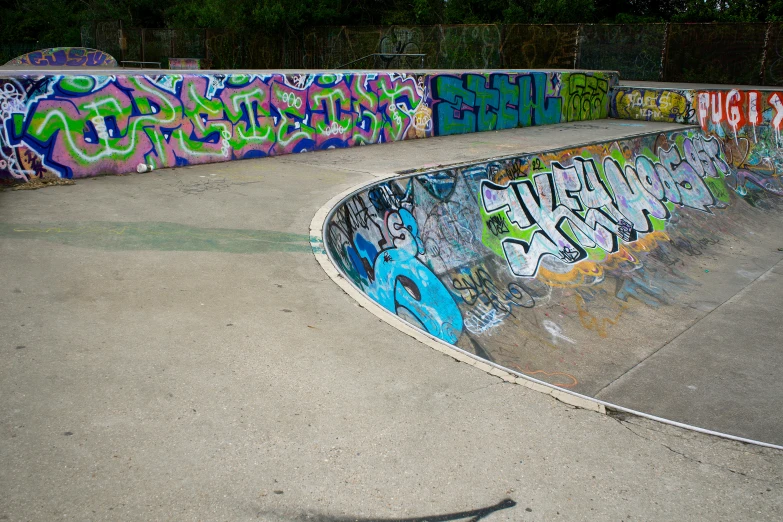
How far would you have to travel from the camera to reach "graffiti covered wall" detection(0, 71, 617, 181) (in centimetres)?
867

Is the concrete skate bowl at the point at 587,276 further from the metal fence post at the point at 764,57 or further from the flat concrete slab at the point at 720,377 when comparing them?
the metal fence post at the point at 764,57

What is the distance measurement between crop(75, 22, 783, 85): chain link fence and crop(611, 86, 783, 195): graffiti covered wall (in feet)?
19.6

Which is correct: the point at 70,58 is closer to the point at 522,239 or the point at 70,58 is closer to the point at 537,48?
the point at 537,48

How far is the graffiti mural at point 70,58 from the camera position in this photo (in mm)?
27764

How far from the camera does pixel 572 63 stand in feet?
85.4

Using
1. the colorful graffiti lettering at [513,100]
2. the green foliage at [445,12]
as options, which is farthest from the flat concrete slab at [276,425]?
the green foliage at [445,12]

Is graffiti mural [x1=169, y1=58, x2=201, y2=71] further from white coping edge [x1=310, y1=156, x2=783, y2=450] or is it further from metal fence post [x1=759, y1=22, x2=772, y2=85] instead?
white coping edge [x1=310, y1=156, x2=783, y2=450]

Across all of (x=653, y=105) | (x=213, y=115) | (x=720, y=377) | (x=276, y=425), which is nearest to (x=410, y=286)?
(x=720, y=377)

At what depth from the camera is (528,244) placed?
35.4 feet

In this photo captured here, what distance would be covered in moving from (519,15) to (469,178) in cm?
2066

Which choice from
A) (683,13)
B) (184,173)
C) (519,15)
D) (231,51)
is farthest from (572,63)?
(184,173)

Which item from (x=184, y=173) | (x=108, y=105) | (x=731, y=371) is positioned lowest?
(x=731, y=371)

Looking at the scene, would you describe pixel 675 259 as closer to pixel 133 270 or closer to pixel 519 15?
pixel 133 270

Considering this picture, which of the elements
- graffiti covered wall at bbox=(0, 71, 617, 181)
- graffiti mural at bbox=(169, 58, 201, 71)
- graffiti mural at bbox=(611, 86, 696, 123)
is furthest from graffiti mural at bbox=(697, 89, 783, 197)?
graffiti mural at bbox=(169, 58, 201, 71)
